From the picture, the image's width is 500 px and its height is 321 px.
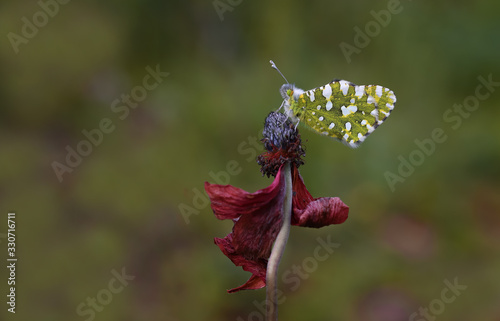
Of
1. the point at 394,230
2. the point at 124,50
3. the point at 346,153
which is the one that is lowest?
the point at 394,230

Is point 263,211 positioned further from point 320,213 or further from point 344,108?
point 344,108

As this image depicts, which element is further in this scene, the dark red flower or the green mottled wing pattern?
the green mottled wing pattern

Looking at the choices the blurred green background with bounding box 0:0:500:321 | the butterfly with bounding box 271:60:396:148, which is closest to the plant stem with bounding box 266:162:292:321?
the butterfly with bounding box 271:60:396:148

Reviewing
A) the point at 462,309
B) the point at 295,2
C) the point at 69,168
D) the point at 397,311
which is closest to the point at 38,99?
the point at 69,168

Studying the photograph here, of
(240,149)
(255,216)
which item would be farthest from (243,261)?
(240,149)

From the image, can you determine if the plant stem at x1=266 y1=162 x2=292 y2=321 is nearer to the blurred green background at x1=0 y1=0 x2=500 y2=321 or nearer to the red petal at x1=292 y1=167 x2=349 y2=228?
the red petal at x1=292 y1=167 x2=349 y2=228

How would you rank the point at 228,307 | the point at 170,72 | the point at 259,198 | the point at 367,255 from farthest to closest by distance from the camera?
1. the point at 170,72
2. the point at 367,255
3. the point at 228,307
4. the point at 259,198

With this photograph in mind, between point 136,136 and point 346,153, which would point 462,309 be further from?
point 136,136
